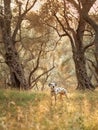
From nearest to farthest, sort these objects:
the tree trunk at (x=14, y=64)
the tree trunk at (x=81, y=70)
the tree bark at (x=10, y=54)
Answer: the tree bark at (x=10, y=54), the tree trunk at (x=14, y=64), the tree trunk at (x=81, y=70)

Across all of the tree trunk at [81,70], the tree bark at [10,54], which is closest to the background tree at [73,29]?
the tree trunk at [81,70]

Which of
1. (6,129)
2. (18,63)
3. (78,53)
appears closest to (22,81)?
(18,63)

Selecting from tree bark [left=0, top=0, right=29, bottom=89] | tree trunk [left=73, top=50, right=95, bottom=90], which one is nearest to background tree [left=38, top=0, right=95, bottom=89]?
tree trunk [left=73, top=50, right=95, bottom=90]

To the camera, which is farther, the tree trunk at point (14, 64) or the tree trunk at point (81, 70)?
the tree trunk at point (81, 70)

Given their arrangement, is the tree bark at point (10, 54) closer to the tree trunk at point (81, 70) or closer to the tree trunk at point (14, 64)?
the tree trunk at point (14, 64)

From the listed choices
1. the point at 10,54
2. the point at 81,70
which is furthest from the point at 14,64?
the point at 81,70

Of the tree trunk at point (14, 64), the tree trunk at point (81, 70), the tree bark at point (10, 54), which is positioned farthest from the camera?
the tree trunk at point (81, 70)

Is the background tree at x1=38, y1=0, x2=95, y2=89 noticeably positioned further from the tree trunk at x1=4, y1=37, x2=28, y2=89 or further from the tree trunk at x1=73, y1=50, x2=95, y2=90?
the tree trunk at x1=4, y1=37, x2=28, y2=89

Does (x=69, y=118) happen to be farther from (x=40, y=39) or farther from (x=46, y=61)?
(x=46, y=61)

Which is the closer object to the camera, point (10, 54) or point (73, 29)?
point (10, 54)

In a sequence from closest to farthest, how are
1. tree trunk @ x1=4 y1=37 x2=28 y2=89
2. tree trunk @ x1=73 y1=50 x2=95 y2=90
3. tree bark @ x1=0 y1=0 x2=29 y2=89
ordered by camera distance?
tree bark @ x1=0 y1=0 x2=29 y2=89 → tree trunk @ x1=4 y1=37 x2=28 y2=89 → tree trunk @ x1=73 y1=50 x2=95 y2=90

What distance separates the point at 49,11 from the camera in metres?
33.7

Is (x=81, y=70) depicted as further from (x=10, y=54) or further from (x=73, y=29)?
(x=10, y=54)

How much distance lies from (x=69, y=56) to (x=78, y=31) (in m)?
25.9
